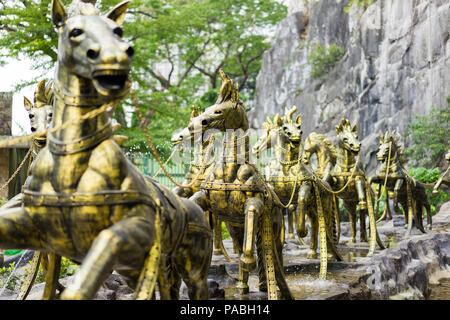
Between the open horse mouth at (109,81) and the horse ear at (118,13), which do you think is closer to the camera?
the open horse mouth at (109,81)

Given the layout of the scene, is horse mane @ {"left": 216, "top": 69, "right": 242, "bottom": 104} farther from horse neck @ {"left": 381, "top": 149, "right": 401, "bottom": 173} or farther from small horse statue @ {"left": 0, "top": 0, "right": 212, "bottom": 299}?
horse neck @ {"left": 381, "top": 149, "right": 401, "bottom": 173}

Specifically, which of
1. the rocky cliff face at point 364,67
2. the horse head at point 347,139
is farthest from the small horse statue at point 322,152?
the rocky cliff face at point 364,67

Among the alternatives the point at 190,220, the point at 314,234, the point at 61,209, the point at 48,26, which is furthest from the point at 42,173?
the point at 48,26

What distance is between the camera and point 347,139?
9461 millimetres

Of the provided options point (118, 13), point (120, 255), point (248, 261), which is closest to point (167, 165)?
point (248, 261)

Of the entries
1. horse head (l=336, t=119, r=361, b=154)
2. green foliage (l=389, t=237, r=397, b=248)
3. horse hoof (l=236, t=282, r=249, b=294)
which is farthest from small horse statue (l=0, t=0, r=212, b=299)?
green foliage (l=389, t=237, r=397, b=248)

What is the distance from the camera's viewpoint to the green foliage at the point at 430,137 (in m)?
18.2

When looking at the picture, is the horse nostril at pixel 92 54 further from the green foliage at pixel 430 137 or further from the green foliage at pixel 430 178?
the green foliage at pixel 430 137

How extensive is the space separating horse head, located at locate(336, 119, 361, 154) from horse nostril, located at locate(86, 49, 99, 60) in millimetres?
7431

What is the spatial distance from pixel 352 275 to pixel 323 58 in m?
21.0

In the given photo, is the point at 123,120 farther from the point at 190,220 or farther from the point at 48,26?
the point at 190,220

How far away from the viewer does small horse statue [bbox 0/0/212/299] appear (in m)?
2.55

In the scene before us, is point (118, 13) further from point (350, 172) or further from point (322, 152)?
point (322, 152)
